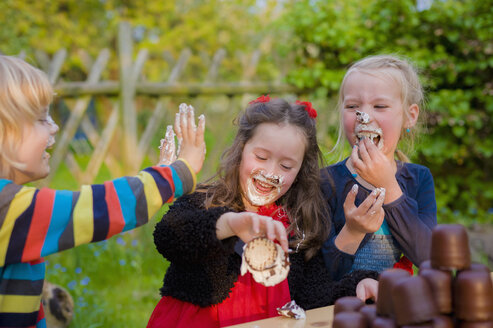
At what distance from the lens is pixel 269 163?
1763 mm

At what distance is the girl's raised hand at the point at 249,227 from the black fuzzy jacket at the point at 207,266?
4 centimetres

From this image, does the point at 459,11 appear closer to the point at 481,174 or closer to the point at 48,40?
the point at 481,174

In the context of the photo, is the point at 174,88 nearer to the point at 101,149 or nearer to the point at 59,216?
the point at 101,149

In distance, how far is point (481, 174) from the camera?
5145 millimetres

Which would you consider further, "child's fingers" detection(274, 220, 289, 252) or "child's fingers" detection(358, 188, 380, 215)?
"child's fingers" detection(358, 188, 380, 215)

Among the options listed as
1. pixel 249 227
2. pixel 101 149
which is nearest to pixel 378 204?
pixel 249 227

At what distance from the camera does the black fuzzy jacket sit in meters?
1.47

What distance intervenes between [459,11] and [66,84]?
3.71 m

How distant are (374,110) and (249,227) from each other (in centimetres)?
92

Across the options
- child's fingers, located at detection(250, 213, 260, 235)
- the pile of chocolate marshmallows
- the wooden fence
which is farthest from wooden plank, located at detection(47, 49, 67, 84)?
the pile of chocolate marshmallows

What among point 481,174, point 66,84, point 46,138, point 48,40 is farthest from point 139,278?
point 48,40

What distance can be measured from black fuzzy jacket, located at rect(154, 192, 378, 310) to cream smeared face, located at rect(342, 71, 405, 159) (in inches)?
20.1

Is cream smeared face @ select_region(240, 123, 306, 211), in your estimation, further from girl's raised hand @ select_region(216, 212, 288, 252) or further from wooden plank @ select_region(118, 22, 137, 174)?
wooden plank @ select_region(118, 22, 137, 174)

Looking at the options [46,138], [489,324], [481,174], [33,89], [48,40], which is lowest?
[481,174]
